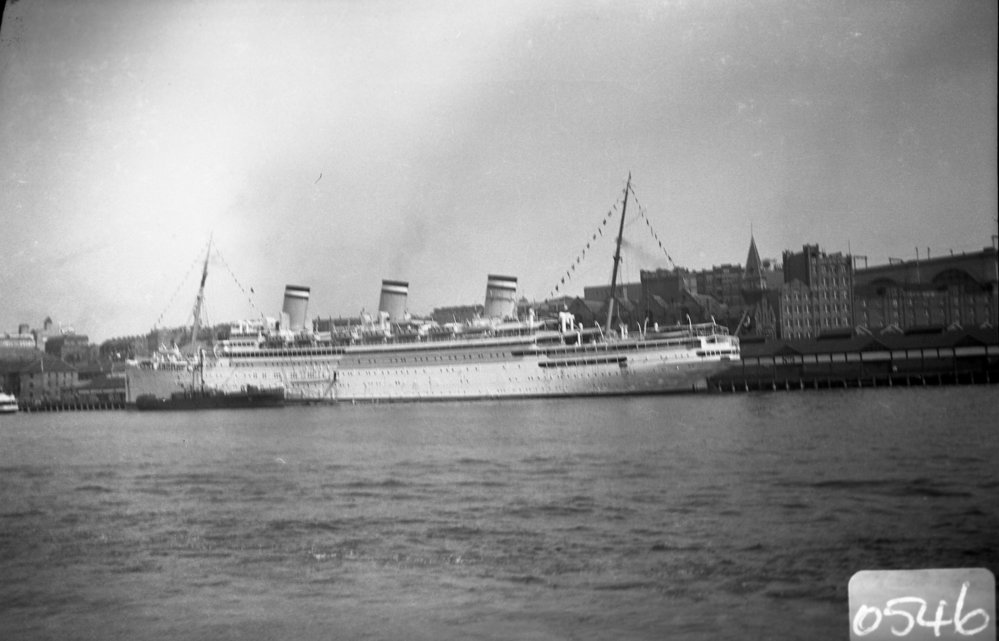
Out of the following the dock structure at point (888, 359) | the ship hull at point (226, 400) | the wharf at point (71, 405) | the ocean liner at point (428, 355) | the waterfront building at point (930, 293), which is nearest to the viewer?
the waterfront building at point (930, 293)

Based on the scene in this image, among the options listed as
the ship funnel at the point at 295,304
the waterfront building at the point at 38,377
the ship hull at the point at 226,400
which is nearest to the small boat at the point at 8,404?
the waterfront building at the point at 38,377

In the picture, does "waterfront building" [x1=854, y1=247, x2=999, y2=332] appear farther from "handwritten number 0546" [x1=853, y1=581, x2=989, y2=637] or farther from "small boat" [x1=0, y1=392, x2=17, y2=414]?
"small boat" [x1=0, y1=392, x2=17, y2=414]

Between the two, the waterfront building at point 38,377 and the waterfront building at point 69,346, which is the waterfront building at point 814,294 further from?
the waterfront building at point 38,377

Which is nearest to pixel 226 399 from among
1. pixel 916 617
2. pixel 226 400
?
pixel 226 400

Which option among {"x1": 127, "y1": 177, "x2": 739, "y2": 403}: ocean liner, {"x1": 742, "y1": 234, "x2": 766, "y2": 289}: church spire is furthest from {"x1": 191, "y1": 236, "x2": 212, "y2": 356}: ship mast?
{"x1": 742, "y1": 234, "x2": 766, "y2": 289}: church spire

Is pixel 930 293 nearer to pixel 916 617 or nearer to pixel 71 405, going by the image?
pixel 916 617
